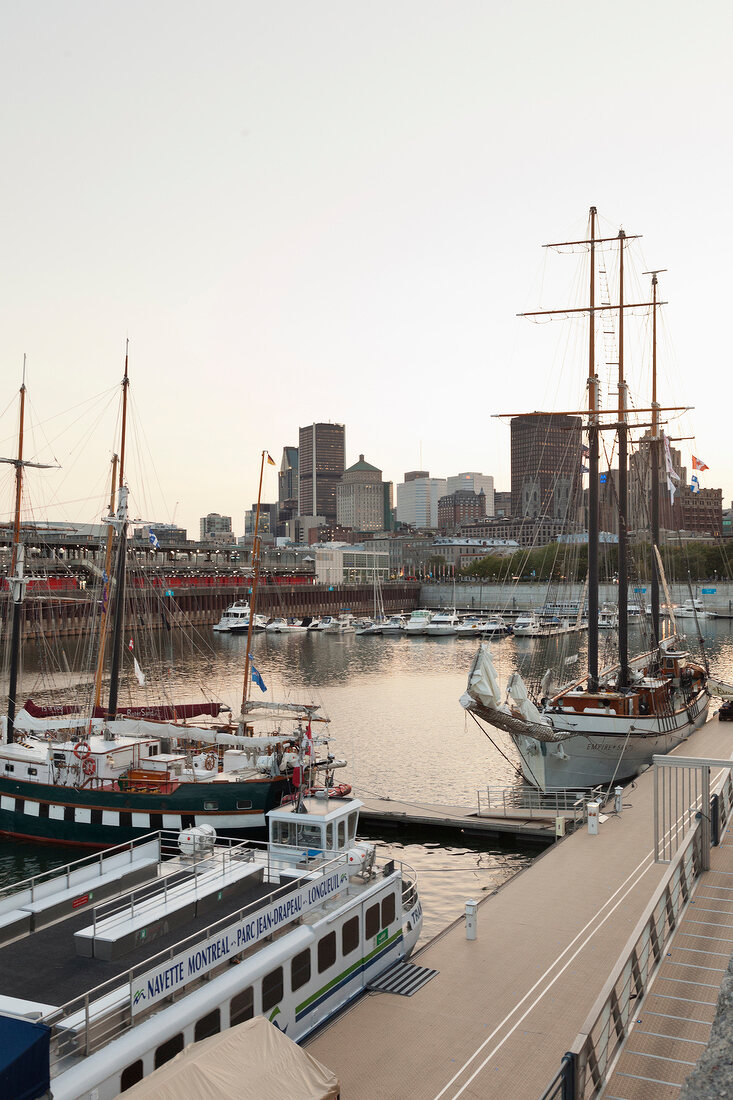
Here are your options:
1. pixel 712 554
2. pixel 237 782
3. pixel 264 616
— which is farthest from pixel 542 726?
pixel 712 554

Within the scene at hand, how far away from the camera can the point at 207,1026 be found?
46.9 feet

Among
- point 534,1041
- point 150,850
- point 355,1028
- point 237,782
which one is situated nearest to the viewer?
point 534,1041

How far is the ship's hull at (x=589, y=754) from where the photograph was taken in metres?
37.1

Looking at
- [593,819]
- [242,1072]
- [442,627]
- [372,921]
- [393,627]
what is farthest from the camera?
[393,627]

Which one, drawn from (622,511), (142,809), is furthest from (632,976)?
(622,511)

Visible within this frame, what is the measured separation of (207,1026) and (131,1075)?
5.35 feet

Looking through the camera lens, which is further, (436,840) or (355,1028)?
(436,840)

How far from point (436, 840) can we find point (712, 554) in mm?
178147

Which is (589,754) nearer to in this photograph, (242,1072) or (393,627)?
(242,1072)

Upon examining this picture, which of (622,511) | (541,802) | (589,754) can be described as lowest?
(541,802)

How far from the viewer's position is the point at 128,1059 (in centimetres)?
1272

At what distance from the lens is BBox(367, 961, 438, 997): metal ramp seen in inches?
699

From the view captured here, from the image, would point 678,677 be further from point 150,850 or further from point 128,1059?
point 128,1059

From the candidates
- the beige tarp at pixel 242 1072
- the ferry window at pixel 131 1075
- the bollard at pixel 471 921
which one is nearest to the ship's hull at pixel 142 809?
the bollard at pixel 471 921
